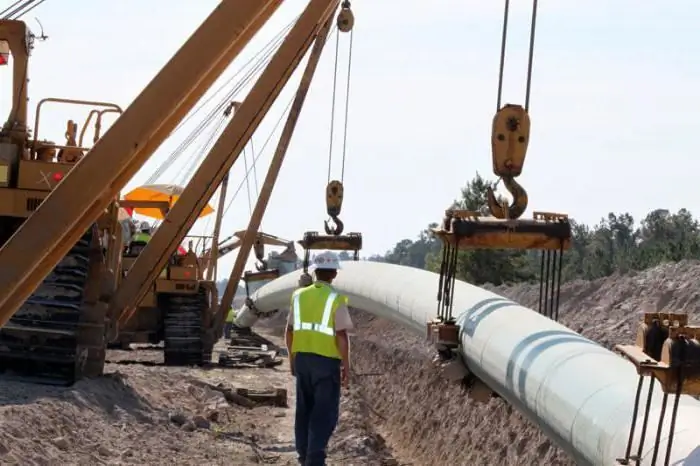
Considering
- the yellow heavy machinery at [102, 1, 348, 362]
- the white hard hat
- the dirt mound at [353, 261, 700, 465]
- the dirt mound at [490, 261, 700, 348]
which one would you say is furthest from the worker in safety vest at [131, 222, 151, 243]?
the white hard hat

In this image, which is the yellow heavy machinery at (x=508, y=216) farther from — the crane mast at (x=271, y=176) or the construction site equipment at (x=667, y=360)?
the crane mast at (x=271, y=176)

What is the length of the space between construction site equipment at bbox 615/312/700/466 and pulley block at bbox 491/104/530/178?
3.17 m

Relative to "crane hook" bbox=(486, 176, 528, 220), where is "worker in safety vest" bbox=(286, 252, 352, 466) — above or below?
below

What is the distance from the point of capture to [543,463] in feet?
35.1

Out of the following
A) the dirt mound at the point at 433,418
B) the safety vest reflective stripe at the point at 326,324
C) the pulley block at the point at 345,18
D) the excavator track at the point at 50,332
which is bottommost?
the dirt mound at the point at 433,418

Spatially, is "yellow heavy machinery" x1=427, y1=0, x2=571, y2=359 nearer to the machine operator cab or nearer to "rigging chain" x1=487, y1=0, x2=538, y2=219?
"rigging chain" x1=487, y1=0, x2=538, y2=219

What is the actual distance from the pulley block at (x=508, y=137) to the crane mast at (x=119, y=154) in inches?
72.0

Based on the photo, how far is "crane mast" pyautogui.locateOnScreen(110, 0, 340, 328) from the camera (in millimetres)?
15141

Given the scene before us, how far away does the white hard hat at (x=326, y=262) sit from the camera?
8.07 metres

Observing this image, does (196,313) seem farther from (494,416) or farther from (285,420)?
(494,416)

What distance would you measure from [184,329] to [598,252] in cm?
4097

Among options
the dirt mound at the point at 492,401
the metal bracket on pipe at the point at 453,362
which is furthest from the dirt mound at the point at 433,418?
the metal bracket on pipe at the point at 453,362

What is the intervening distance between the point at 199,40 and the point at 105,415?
486 cm

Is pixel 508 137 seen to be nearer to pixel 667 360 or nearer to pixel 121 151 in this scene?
pixel 121 151
